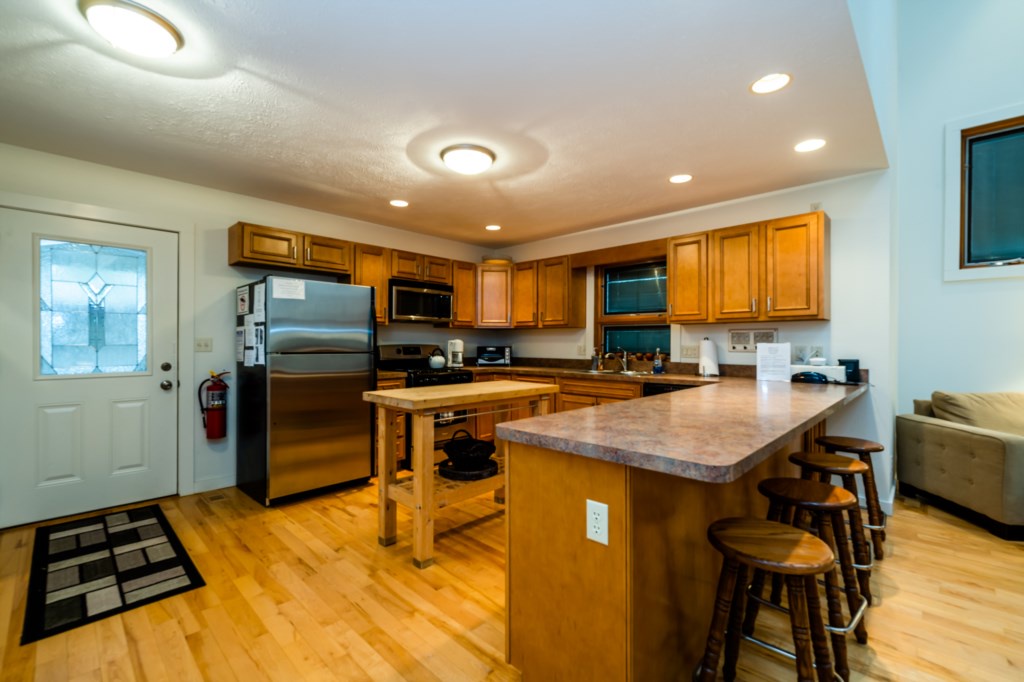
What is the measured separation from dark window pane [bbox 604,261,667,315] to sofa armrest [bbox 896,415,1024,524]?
2.13 m

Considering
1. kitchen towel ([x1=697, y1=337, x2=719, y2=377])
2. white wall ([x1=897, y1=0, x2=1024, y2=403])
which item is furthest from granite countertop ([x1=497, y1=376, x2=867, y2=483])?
white wall ([x1=897, y1=0, x2=1024, y2=403])

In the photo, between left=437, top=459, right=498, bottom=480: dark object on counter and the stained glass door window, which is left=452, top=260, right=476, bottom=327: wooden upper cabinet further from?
the stained glass door window

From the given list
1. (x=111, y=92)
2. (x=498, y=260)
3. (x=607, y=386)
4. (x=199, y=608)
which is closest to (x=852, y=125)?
(x=607, y=386)

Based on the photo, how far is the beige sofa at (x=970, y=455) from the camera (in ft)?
8.31

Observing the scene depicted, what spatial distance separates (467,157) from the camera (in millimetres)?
2643

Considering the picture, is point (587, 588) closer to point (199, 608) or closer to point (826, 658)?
point (826, 658)

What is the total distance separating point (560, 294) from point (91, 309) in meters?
3.92

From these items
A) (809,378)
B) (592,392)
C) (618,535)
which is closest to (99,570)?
(618,535)

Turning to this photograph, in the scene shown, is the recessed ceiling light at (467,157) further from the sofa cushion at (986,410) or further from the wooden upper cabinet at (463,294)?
the sofa cushion at (986,410)

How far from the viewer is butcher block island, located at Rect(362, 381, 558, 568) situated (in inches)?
90.7

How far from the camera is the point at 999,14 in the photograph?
11.0 feet

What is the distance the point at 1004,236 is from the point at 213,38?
5.28 metres

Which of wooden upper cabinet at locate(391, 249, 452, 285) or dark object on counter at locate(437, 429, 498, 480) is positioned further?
wooden upper cabinet at locate(391, 249, 452, 285)

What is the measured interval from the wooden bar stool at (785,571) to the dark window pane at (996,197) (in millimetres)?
3816
